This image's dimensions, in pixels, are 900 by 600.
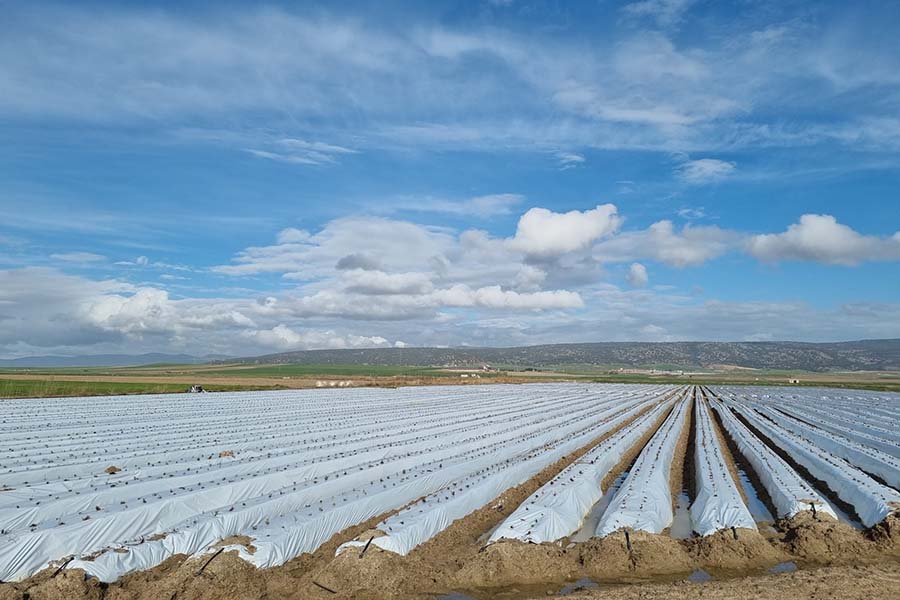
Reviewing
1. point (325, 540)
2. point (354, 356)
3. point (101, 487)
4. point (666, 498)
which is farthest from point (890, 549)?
point (354, 356)

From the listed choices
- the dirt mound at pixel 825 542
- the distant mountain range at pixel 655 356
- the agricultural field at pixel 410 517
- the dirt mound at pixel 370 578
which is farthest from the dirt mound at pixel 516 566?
the distant mountain range at pixel 655 356

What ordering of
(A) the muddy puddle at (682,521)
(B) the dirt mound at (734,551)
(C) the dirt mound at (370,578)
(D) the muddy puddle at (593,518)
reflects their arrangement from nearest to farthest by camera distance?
(C) the dirt mound at (370,578) → (B) the dirt mound at (734,551) → (D) the muddy puddle at (593,518) → (A) the muddy puddle at (682,521)

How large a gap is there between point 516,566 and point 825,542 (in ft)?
13.7

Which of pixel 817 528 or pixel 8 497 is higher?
pixel 8 497

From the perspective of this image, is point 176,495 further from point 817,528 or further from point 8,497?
point 817,528

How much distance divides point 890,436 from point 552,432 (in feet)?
37.6

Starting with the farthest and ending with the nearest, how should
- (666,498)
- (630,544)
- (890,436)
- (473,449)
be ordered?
(890,436) < (473,449) < (666,498) < (630,544)

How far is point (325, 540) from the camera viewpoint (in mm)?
7586

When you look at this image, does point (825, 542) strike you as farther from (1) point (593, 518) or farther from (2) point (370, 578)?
(2) point (370, 578)

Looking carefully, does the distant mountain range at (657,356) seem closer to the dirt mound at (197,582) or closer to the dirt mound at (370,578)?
the dirt mound at (370,578)

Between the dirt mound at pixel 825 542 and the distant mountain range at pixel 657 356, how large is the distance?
143732mm

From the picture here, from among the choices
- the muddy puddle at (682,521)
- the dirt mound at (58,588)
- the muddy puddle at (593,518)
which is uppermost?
A: the dirt mound at (58,588)

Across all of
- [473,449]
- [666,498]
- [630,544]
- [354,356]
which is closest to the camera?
[630,544]

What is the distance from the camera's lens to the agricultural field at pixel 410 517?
6309mm
